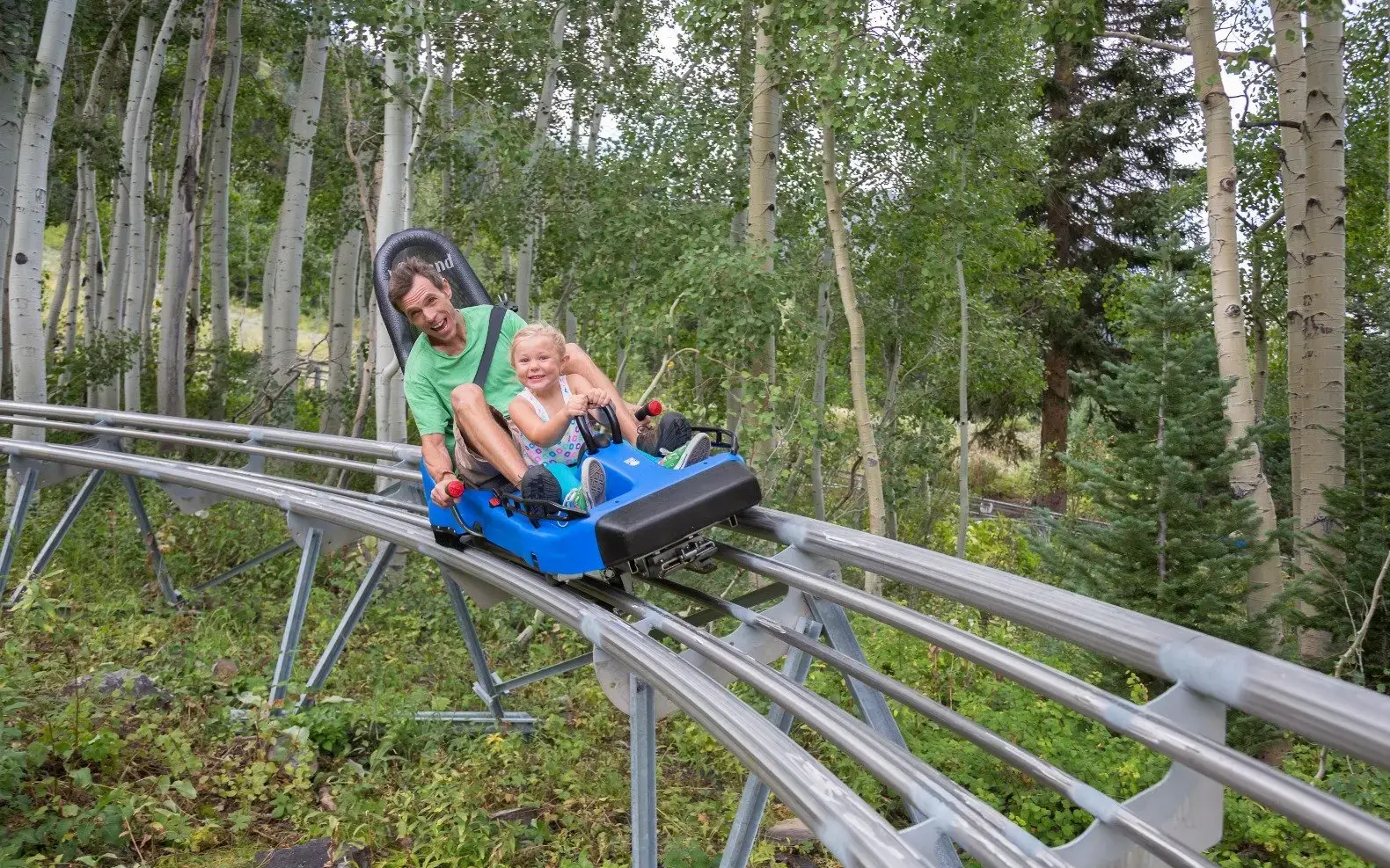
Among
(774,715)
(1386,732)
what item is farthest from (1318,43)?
(1386,732)

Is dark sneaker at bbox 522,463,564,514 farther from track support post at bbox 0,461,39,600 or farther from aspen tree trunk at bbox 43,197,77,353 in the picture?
aspen tree trunk at bbox 43,197,77,353

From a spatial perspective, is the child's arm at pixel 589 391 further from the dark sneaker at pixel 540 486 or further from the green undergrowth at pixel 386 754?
the green undergrowth at pixel 386 754

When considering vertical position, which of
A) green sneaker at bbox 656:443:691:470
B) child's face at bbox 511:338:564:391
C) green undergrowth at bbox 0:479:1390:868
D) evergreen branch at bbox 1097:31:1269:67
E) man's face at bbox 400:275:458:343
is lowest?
green undergrowth at bbox 0:479:1390:868

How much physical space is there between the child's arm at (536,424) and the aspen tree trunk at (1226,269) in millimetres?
5502

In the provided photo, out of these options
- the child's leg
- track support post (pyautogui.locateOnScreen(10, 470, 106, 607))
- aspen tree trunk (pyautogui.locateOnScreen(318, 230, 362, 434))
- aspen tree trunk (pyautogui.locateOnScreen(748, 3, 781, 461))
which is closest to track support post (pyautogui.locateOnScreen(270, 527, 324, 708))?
the child's leg

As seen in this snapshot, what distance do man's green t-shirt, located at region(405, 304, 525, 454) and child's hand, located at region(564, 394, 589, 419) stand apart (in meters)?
0.50

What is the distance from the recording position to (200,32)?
14.6 metres

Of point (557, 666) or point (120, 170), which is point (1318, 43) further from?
point (120, 170)

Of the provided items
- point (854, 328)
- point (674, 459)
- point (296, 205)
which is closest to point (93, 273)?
point (296, 205)

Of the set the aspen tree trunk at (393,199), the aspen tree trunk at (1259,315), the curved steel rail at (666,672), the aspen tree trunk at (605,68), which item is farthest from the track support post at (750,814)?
the aspen tree trunk at (1259,315)

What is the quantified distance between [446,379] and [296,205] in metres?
9.98

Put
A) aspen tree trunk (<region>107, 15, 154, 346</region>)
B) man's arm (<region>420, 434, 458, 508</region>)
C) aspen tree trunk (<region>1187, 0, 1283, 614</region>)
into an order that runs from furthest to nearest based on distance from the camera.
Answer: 1. aspen tree trunk (<region>107, 15, 154, 346</region>)
2. aspen tree trunk (<region>1187, 0, 1283, 614</region>)
3. man's arm (<region>420, 434, 458, 508</region>)

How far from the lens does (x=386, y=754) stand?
556 cm

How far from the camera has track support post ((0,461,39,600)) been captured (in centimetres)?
709
